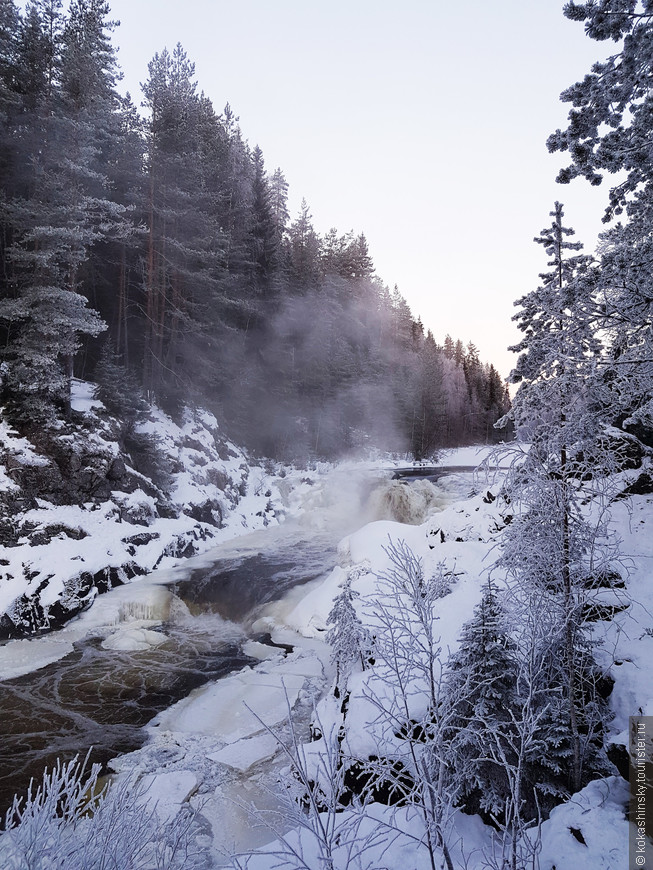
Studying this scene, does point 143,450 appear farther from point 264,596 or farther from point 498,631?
point 498,631

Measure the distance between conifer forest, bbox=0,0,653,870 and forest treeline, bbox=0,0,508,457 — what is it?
0.71 feet

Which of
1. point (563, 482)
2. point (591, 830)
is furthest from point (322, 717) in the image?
point (563, 482)

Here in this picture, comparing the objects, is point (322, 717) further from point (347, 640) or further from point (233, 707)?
point (233, 707)

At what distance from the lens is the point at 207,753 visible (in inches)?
341

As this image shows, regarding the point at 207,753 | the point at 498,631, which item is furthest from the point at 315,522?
the point at 498,631

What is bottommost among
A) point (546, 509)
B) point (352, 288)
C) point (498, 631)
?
point (498, 631)

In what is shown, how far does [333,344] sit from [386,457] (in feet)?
45.5

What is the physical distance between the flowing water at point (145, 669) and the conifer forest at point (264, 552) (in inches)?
4.0

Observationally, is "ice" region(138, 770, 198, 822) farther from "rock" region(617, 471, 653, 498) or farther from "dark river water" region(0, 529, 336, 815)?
"rock" region(617, 471, 653, 498)

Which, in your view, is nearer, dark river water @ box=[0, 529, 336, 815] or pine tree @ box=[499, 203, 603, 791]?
pine tree @ box=[499, 203, 603, 791]

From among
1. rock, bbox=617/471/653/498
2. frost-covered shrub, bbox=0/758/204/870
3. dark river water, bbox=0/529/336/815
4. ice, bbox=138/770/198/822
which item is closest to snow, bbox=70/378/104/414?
dark river water, bbox=0/529/336/815

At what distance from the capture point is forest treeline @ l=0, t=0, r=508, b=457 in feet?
55.9

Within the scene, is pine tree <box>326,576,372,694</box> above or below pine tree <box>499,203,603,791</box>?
below

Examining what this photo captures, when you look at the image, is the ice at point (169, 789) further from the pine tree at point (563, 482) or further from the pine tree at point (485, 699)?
the pine tree at point (563, 482)
